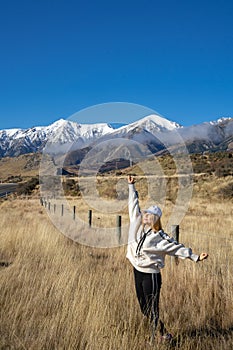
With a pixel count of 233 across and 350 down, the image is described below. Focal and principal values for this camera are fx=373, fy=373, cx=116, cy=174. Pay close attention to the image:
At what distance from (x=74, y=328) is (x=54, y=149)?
7.39 metres

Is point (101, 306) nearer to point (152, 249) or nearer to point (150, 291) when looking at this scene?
point (150, 291)

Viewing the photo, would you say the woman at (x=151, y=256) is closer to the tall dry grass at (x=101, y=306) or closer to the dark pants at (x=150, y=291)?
the dark pants at (x=150, y=291)

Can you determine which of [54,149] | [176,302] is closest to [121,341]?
[176,302]

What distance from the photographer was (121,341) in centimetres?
339

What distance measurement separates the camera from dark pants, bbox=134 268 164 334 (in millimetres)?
3635

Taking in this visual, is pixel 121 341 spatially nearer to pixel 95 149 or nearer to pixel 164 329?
pixel 164 329

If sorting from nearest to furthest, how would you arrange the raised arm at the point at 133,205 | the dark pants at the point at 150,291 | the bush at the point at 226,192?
the dark pants at the point at 150,291, the raised arm at the point at 133,205, the bush at the point at 226,192

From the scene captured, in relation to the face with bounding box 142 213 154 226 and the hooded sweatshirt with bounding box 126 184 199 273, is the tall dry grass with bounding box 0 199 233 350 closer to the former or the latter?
the hooded sweatshirt with bounding box 126 184 199 273

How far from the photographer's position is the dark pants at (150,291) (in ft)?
11.9

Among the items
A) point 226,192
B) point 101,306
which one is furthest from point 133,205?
point 226,192

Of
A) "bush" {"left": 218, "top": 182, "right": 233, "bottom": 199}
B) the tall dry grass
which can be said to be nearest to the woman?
the tall dry grass

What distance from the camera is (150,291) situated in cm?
369

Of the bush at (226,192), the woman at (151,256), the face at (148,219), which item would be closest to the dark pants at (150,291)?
the woman at (151,256)

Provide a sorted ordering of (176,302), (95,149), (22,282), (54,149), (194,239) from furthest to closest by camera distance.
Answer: (54,149)
(194,239)
(95,149)
(22,282)
(176,302)
